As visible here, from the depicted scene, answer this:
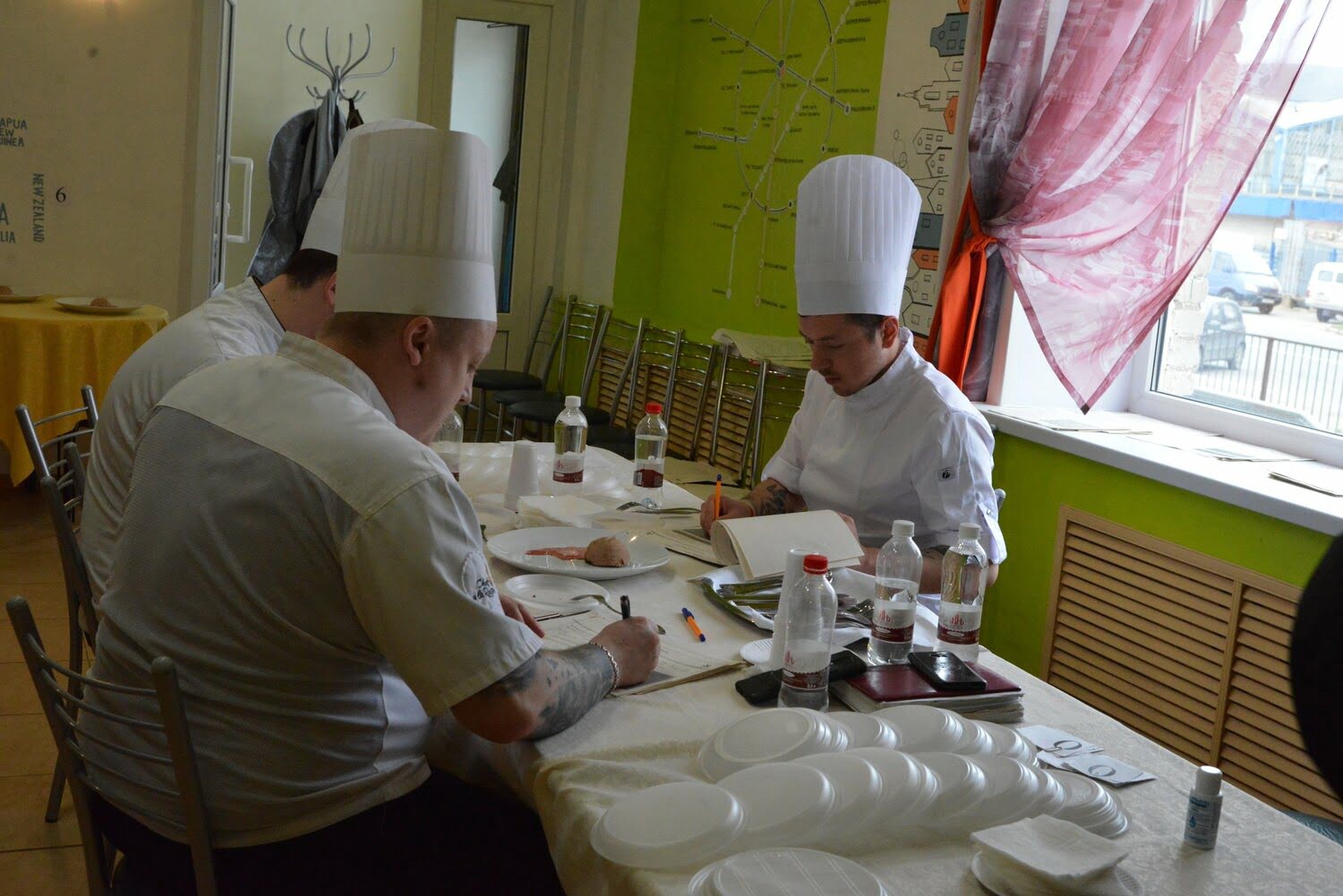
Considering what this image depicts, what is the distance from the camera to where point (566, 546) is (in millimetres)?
2166

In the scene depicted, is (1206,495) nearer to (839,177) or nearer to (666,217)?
(839,177)

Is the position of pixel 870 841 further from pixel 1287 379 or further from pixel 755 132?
pixel 755 132

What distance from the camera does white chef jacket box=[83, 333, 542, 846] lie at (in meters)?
1.25

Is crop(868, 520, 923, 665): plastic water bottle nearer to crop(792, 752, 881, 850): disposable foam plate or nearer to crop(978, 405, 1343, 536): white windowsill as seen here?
crop(792, 752, 881, 850): disposable foam plate

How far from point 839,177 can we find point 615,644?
1.33 meters

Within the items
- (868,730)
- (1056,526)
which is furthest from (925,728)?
(1056,526)

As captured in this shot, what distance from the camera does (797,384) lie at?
426 centimetres

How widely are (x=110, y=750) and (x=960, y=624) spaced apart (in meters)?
1.14

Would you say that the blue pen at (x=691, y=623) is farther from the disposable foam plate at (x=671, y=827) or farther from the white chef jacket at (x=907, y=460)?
the white chef jacket at (x=907, y=460)

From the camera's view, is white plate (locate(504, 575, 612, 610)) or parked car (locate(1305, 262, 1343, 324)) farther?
parked car (locate(1305, 262, 1343, 324))

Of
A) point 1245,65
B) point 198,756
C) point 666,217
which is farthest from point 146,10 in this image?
point 198,756

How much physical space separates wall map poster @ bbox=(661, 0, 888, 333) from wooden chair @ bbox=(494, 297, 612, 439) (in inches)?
15.1

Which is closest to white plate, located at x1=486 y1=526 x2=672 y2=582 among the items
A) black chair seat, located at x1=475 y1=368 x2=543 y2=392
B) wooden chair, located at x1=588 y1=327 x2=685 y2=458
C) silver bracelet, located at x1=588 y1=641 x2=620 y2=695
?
silver bracelet, located at x1=588 y1=641 x2=620 y2=695

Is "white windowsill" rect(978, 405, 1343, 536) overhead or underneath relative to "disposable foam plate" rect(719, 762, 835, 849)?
overhead
